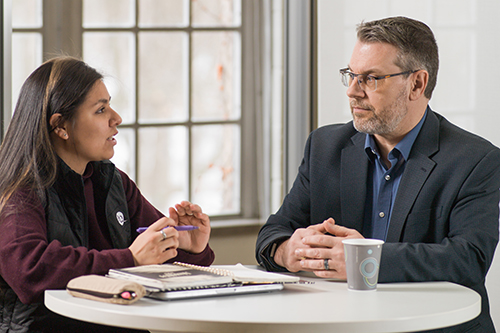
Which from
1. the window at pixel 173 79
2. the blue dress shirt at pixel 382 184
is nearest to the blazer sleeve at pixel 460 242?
the blue dress shirt at pixel 382 184

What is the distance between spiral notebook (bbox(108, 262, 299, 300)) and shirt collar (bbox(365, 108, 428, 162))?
2.00 feet

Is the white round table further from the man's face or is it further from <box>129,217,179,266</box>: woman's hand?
the man's face

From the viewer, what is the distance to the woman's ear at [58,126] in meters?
1.57

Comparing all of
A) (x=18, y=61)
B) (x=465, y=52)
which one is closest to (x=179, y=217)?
(x=465, y=52)

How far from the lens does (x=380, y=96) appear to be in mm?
1720

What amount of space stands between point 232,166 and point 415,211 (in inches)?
74.1

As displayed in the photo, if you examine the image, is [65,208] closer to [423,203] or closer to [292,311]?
[292,311]

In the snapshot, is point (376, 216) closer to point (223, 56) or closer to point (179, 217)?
point (179, 217)

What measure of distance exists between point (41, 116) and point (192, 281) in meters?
0.71

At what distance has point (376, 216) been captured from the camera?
5.57 ft

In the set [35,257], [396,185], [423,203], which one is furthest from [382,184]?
[35,257]

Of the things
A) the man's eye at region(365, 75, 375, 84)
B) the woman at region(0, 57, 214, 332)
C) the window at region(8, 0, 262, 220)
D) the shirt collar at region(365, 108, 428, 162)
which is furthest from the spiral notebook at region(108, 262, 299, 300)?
the window at region(8, 0, 262, 220)

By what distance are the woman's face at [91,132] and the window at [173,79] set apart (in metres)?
1.32

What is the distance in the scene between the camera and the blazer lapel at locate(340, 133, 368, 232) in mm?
1710
